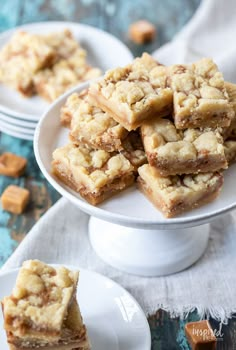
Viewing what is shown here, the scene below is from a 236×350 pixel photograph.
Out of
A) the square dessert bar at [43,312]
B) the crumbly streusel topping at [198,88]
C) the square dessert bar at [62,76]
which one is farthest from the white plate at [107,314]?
the square dessert bar at [62,76]

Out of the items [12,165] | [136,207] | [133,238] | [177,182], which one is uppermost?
[177,182]

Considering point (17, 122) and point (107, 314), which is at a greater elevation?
point (107, 314)

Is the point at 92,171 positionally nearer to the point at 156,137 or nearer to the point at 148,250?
the point at 156,137

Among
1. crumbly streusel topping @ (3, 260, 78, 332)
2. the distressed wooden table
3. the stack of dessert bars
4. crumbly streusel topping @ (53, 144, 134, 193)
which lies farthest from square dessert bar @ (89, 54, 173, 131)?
the distressed wooden table

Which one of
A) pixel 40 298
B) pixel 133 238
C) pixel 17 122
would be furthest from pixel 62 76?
pixel 40 298

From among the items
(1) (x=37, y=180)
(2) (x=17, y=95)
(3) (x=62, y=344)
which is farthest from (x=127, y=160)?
(2) (x=17, y=95)

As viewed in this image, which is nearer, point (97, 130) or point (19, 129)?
point (97, 130)

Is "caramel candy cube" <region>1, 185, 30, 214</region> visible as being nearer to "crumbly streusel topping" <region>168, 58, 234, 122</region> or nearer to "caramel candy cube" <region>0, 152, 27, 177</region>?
"caramel candy cube" <region>0, 152, 27, 177</region>
